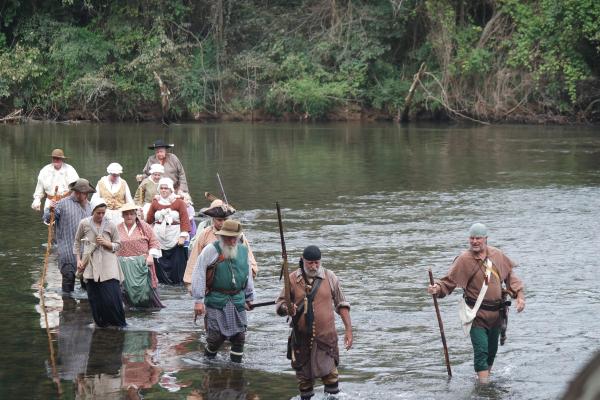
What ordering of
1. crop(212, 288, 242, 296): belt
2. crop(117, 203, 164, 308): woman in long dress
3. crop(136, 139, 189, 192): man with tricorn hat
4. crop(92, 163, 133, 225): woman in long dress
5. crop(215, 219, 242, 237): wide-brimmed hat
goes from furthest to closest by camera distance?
crop(136, 139, 189, 192): man with tricorn hat
crop(92, 163, 133, 225): woman in long dress
crop(117, 203, 164, 308): woman in long dress
crop(212, 288, 242, 296): belt
crop(215, 219, 242, 237): wide-brimmed hat

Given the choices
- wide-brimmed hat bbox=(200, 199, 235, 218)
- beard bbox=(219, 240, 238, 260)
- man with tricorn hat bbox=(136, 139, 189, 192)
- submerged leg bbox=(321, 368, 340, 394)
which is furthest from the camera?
man with tricorn hat bbox=(136, 139, 189, 192)

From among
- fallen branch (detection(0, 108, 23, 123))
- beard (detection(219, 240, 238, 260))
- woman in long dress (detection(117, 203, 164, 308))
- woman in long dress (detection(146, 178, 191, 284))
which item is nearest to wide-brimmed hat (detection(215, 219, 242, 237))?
beard (detection(219, 240, 238, 260))

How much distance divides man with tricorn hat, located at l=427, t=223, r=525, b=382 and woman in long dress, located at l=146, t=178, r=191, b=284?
5196mm

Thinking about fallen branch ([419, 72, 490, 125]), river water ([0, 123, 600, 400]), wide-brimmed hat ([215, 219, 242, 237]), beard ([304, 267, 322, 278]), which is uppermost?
fallen branch ([419, 72, 490, 125])

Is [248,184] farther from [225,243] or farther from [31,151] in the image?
[225,243]

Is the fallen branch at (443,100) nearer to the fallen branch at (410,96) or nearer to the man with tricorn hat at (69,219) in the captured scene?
the fallen branch at (410,96)

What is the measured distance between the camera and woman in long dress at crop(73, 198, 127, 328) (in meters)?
11.7

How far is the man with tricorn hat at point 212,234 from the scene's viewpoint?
10633 mm

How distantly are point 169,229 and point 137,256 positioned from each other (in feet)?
5.21

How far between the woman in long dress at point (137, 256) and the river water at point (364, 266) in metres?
0.27

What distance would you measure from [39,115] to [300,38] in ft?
40.6

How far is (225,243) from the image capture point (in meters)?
9.92

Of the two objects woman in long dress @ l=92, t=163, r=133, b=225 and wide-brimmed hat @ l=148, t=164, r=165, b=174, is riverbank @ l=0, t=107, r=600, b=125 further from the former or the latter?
woman in long dress @ l=92, t=163, r=133, b=225

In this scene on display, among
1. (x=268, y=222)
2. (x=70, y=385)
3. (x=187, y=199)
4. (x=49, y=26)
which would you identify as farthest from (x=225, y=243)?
(x=49, y=26)
